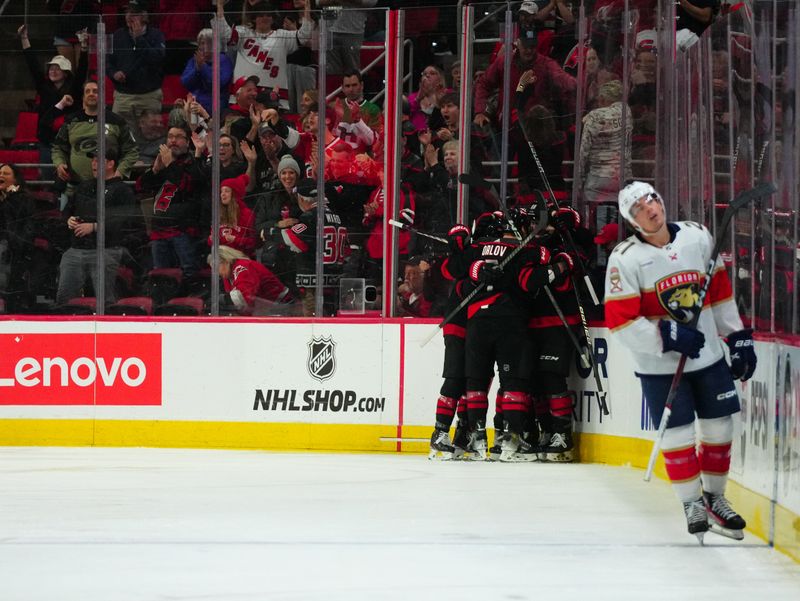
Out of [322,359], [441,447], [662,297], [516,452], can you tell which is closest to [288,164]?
[322,359]

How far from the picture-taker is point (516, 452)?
8016 millimetres

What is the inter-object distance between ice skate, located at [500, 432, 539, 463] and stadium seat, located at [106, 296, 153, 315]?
2.63 metres

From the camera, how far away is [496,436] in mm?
8227

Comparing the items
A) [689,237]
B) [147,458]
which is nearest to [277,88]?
[147,458]

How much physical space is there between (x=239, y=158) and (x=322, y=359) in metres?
1.48

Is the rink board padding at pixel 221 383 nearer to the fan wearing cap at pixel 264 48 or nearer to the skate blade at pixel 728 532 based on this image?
the fan wearing cap at pixel 264 48

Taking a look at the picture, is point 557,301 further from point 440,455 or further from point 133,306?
point 133,306

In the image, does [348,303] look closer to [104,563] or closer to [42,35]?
[42,35]

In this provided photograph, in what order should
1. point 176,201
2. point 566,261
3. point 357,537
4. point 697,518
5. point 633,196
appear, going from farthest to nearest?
point 176,201 < point 566,261 < point 357,537 < point 633,196 < point 697,518

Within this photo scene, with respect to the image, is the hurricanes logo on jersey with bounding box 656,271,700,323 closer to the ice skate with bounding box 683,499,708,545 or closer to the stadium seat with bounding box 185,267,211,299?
the ice skate with bounding box 683,499,708,545

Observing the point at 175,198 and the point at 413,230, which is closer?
the point at 413,230

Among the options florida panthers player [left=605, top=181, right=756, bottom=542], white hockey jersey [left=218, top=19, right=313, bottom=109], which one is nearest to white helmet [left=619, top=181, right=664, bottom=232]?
florida panthers player [left=605, top=181, right=756, bottom=542]

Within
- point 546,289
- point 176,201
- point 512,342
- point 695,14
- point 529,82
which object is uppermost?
point 695,14

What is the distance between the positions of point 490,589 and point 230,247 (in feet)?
17.4
